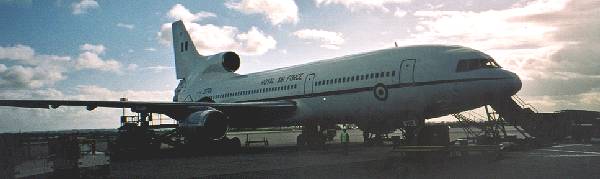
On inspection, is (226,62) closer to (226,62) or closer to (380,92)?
(226,62)

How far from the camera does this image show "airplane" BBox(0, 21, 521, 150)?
17031 millimetres

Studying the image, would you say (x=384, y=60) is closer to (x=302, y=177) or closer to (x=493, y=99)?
(x=493, y=99)

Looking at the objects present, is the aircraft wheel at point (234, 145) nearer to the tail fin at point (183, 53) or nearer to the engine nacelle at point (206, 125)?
the engine nacelle at point (206, 125)

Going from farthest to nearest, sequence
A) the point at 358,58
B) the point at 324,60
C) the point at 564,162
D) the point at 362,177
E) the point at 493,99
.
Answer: the point at 324,60 < the point at 358,58 < the point at 493,99 < the point at 564,162 < the point at 362,177

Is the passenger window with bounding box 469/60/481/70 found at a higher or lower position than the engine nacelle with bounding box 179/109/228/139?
higher

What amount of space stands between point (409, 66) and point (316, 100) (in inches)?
205

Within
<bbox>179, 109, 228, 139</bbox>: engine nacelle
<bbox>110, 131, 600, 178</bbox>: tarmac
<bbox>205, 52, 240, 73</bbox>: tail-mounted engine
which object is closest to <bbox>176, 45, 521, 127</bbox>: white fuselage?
<bbox>110, 131, 600, 178</bbox>: tarmac

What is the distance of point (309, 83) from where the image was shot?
22.9 m

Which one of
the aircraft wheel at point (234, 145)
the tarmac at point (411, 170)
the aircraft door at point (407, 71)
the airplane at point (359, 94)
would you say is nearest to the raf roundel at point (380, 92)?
the airplane at point (359, 94)

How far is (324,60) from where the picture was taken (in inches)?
944

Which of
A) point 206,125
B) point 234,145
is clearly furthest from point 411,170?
point 234,145

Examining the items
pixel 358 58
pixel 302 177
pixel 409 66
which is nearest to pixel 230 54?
pixel 358 58

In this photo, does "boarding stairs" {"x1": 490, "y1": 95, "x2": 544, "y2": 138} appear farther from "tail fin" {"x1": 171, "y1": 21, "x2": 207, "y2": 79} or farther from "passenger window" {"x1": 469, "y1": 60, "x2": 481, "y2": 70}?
"tail fin" {"x1": 171, "y1": 21, "x2": 207, "y2": 79}

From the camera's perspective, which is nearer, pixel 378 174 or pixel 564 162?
pixel 378 174
